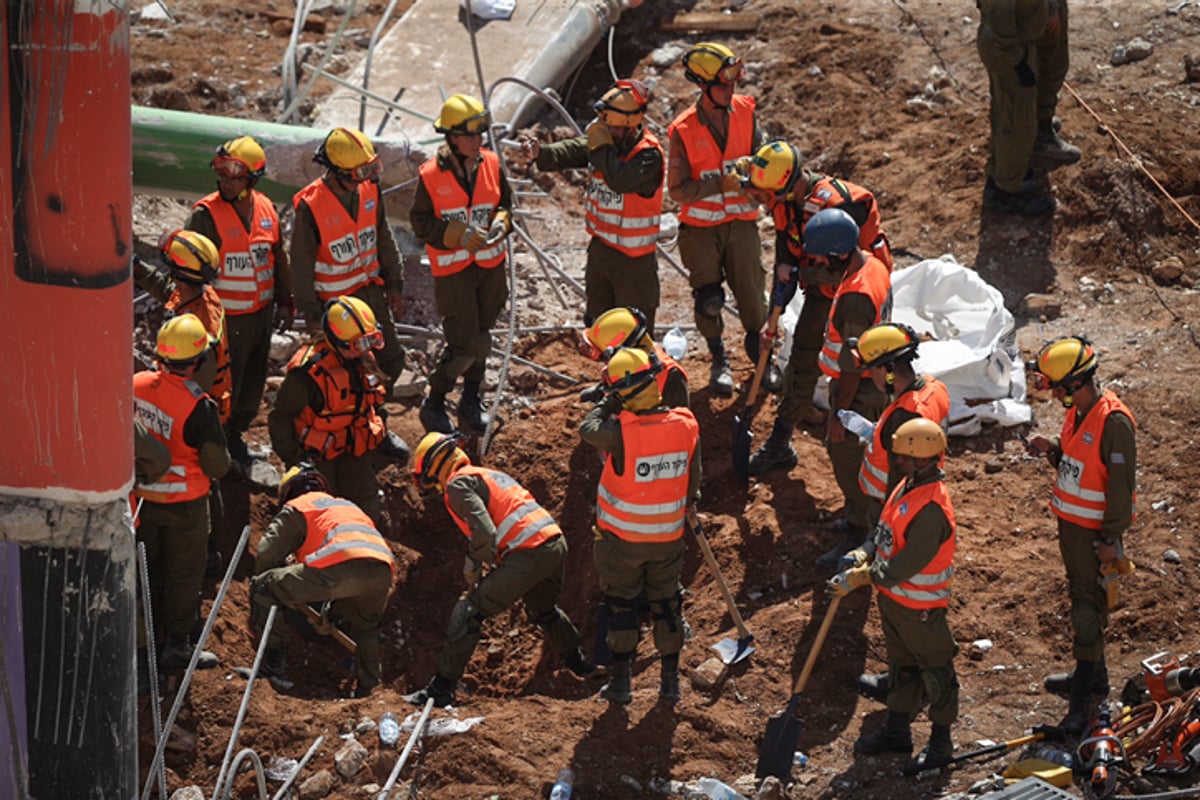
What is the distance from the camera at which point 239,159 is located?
905 cm

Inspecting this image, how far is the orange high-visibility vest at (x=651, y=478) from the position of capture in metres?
7.65

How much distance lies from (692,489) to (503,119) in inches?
228

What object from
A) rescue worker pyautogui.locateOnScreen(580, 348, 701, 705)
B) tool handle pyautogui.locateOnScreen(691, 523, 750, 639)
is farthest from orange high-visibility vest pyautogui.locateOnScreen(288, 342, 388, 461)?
tool handle pyautogui.locateOnScreen(691, 523, 750, 639)

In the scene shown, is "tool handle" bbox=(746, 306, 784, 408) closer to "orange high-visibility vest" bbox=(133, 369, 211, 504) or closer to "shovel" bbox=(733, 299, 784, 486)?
"shovel" bbox=(733, 299, 784, 486)

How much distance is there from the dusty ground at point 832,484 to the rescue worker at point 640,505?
36 centimetres

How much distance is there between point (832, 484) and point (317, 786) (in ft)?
12.6

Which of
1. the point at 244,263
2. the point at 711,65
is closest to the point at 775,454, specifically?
the point at 711,65

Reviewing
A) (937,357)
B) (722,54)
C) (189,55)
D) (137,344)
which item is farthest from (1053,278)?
(189,55)

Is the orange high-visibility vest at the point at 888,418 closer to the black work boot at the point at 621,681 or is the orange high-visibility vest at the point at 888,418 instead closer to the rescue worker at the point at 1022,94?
the black work boot at the point at 621,681

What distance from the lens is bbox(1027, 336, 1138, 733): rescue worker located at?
23.8 feet

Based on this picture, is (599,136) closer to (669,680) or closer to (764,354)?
(764,354)

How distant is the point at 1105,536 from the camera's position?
7359mm

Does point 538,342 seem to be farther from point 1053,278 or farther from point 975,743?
point 975,743

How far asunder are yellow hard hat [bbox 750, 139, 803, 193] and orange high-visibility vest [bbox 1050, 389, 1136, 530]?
2.40m
